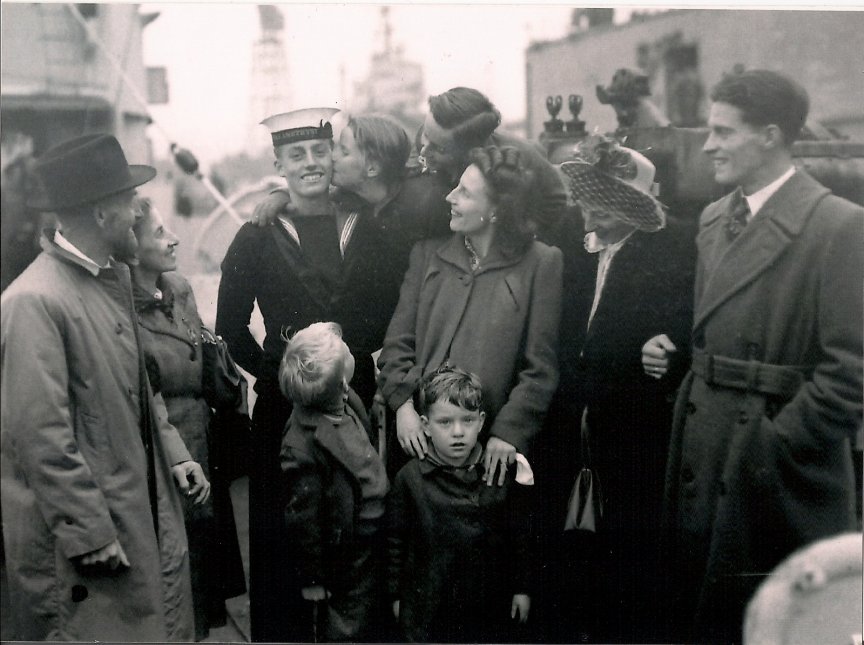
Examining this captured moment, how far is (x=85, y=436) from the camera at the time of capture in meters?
3.71

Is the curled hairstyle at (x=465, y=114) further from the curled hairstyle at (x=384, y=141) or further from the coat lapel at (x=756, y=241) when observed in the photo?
the coat lapel at (x=756, y=241)

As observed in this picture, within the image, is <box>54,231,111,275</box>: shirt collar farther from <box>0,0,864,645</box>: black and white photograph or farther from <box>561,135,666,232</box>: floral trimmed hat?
<box>561,135,666,232</box>: floral trimmed hat

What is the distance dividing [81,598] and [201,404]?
36.4 inches

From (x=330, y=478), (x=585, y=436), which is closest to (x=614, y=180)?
(x=585, y=436)

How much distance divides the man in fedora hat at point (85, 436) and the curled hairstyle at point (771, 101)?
2519 mm

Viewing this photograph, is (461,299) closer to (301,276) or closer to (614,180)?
(301,276)

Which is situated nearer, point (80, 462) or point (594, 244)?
point (80, 462)

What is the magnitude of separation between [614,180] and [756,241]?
0.64m

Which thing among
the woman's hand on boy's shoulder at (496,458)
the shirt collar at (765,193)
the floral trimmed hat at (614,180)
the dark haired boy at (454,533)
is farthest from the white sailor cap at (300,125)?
the shirt collar at (765,193)

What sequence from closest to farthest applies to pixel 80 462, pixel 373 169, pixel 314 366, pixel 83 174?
1. pixel 80 462
2. pixel 83 174
3. pixel 314 366
4. pixel 373 169

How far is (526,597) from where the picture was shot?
399cm

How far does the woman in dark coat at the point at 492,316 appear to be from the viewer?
3.92m

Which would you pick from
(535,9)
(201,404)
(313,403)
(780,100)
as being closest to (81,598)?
(201,404)

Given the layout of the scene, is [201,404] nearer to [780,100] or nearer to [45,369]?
[45,369]
